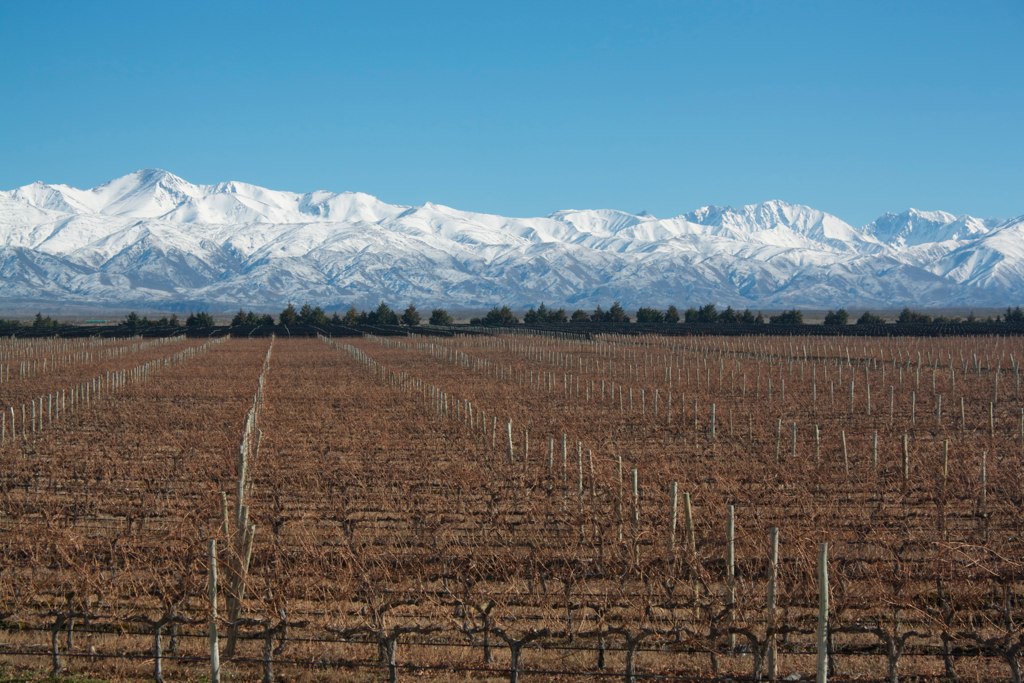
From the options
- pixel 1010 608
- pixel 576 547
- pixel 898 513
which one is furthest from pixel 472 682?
pixel 898 513

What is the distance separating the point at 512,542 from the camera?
13375 millimetres

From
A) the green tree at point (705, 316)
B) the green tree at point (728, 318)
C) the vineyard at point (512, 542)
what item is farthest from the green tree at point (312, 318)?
the vineyard at point (512, 542)

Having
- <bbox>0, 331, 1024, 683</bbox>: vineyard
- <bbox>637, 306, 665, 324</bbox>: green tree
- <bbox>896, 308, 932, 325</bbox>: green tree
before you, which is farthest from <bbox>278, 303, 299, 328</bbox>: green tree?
<bbox>0, 331, 1024, 683</bbox>: vineyard

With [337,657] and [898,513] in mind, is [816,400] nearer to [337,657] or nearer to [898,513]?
[898,513]

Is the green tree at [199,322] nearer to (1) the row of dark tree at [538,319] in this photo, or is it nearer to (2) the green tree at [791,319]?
(1) the row of dark tree at [538,319]

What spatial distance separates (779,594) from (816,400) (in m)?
22.3

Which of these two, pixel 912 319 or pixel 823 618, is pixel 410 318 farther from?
pixel 823 618

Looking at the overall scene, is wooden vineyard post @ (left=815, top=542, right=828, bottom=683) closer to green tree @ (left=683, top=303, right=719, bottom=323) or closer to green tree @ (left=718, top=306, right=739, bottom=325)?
green tree @ (left=718, top=306, right=739, bottom=325)

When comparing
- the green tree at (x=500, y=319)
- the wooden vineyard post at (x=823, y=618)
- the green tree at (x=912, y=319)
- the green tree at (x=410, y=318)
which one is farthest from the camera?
the green tree at (x=410, y=318)

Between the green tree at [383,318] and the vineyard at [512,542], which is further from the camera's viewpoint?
the green tree at [383,318]

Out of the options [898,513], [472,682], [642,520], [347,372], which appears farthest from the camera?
[347,372]

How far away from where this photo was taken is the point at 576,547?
13.1m

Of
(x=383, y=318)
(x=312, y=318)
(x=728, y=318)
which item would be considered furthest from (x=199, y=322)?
(x=728, y=318)

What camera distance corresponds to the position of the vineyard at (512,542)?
9.66 metres
